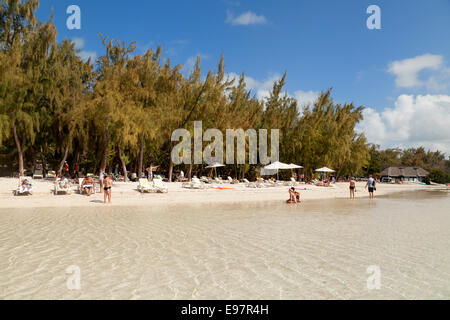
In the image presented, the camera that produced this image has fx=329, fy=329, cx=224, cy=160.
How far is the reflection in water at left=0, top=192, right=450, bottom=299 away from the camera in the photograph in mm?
4152

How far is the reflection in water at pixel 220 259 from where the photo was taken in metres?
4.15

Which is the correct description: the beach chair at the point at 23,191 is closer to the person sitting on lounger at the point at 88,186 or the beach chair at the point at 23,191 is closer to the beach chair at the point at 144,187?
the person sitting on lounger at the point at 88,186

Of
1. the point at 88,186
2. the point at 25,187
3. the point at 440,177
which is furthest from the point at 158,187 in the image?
the point at 440,177

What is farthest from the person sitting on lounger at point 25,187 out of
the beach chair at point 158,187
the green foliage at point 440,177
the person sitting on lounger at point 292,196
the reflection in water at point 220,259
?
the green foliage at point 440,177

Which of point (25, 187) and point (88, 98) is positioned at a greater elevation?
point (88, 98)

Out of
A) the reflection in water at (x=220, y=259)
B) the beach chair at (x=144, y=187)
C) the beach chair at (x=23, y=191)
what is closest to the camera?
the reflection in water at (x=220, y=259)

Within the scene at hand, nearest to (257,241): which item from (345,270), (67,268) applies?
(345,270)

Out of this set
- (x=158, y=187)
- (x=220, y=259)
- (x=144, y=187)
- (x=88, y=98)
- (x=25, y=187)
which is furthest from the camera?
(x=88, y=98)

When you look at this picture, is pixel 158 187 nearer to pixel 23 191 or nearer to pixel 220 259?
pixel 23 191

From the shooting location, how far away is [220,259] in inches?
219

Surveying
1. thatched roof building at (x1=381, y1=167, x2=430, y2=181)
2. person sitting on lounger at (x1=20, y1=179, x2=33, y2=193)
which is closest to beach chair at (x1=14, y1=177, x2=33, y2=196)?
person sitting on lounger at (x1=20, y1=179, x2=33, y2=193)

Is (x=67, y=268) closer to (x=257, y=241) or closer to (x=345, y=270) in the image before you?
(x=257, y=241)

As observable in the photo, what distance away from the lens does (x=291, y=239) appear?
730 cm
